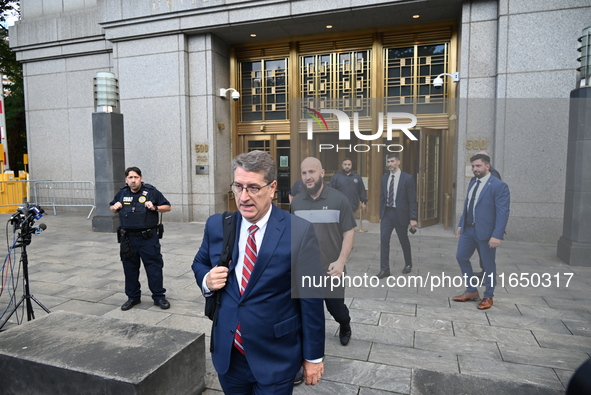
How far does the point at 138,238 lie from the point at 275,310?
11.6ft

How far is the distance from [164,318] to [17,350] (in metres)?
1.95

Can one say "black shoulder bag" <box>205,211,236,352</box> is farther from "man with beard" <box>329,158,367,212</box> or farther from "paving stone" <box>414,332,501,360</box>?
"paving stone" <box>414,332,501,360</box>

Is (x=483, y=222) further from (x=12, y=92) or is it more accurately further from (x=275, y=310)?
(x=12, y=92)

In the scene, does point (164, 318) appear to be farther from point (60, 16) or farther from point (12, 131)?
point (12, 131)

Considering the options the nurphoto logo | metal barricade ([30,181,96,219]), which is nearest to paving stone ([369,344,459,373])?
the nurphoto logo

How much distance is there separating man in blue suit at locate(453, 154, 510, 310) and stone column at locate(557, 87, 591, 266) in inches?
116

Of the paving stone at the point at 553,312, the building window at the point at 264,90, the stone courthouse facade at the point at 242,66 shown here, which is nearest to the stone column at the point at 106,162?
the stone courthouse facade at the point at 242,66

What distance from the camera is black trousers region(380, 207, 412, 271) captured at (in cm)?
468

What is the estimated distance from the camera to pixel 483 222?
14.7 ft

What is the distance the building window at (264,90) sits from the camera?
1198 centimetres

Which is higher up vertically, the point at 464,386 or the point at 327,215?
the point at 327,215

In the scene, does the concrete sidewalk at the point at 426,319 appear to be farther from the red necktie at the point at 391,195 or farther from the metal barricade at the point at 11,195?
the metal barricade at the point at 11,195

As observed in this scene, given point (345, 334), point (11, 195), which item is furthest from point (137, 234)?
point (11, 195)

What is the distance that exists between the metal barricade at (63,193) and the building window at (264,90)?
608 cm
